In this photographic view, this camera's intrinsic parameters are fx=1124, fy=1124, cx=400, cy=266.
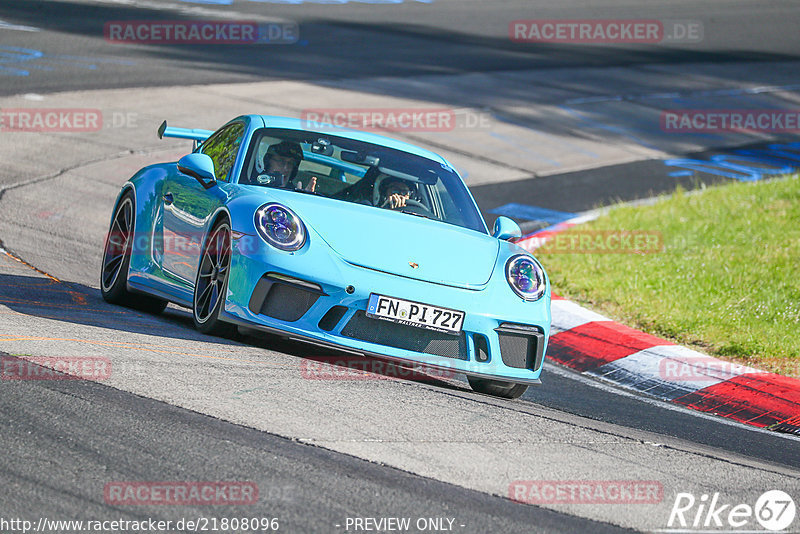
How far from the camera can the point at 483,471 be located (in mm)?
4301

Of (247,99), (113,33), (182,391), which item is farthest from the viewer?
(113,33)

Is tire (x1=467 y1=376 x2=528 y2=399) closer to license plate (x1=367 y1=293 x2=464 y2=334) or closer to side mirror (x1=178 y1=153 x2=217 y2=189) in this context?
license plate (x1=367 y1=293 x2=464 y2=334)

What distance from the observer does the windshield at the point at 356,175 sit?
662 cm

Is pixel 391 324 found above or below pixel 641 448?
above

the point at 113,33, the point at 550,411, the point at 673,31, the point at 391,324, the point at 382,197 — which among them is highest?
the point at 673,31

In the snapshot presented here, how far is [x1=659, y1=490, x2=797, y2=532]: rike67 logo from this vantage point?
13.2ft

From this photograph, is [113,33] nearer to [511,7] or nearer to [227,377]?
[511,7]

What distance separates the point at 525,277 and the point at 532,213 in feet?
21.0

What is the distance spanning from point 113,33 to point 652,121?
9.86 metres

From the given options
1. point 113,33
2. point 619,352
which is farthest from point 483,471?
point 113,33
